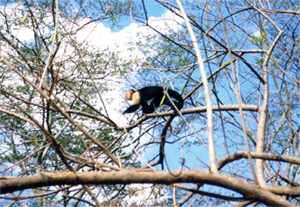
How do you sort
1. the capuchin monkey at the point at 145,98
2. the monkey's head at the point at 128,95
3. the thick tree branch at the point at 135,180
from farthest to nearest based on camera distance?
the monkey's head at the point at 128,95 < the capuchin monkey at the point at 145,98 < the thick tree branch at the point at 135,180

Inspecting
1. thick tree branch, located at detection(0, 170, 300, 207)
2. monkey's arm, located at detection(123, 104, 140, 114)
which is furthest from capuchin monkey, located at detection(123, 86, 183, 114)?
thick tree branch, located at detection(0, 170, 300, 207)

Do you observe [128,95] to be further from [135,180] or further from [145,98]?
[135,180]

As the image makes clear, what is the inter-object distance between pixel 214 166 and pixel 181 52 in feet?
7.81

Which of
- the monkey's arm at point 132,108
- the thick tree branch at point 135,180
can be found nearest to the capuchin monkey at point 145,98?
the monkey's arm at point 132,108

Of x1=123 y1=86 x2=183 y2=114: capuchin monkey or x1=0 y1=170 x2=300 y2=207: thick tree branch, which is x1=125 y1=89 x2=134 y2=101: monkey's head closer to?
x1=123 y1=86 x2=183 y2=114: capuchin monkey

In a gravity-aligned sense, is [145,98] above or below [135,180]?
above

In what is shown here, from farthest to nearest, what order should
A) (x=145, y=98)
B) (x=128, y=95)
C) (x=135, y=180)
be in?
(x=128, y=95) → (x=145, y=98) → (x=135, y=180)

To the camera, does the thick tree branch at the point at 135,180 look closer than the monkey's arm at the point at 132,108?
Yes

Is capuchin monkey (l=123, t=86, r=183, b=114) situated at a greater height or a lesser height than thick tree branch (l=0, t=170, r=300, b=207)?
greater

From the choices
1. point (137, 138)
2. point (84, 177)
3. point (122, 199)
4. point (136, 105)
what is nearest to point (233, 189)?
point (84, 177)

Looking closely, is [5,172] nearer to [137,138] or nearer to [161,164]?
[161,164]

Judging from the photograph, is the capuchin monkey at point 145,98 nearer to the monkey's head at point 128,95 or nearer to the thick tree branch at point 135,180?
the monkey's head at point 128,95

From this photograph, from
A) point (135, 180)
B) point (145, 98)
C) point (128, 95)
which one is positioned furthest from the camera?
point (128, 95)

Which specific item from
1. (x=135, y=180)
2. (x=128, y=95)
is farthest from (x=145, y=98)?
(x=135, y=180)
